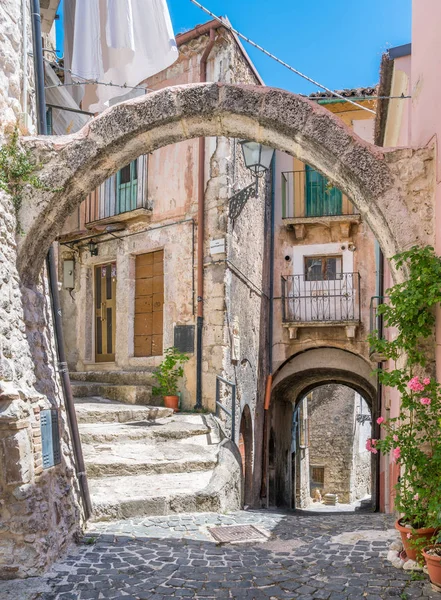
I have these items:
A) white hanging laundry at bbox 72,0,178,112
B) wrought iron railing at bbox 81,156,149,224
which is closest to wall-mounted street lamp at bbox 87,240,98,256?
wrought iron railing at bbox 81,156,149,224

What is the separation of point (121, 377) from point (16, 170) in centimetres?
619

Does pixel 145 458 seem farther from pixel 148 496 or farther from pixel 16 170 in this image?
pixel 16 170

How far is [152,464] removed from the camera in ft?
21.8

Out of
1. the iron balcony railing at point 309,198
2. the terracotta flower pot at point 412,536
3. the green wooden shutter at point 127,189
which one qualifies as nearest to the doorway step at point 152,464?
the terracotta flower pot at point 412,536

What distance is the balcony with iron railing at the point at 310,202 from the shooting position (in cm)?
1345

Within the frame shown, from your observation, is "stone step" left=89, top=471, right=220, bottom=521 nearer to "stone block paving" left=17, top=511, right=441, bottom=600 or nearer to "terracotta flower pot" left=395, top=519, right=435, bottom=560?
"stone block paving" left=17, top=511, right=441, bottom=600

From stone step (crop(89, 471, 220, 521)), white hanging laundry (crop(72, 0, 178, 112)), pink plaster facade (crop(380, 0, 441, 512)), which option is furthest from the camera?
white hanging laundry (crop(72, 0, 178, 112))

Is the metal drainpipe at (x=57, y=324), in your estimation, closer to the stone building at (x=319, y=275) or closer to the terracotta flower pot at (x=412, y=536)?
the terracotta flower pot at (x=412, y=536)

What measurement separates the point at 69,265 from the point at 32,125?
7354mm

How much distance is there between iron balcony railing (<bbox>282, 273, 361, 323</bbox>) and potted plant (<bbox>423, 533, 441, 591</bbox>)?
9305 millimetres

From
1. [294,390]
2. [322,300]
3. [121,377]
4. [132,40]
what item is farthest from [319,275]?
[132,40]

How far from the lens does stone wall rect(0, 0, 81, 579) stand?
14.1 feet

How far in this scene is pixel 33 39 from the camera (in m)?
5.47

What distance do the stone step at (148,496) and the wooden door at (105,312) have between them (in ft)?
19.2
